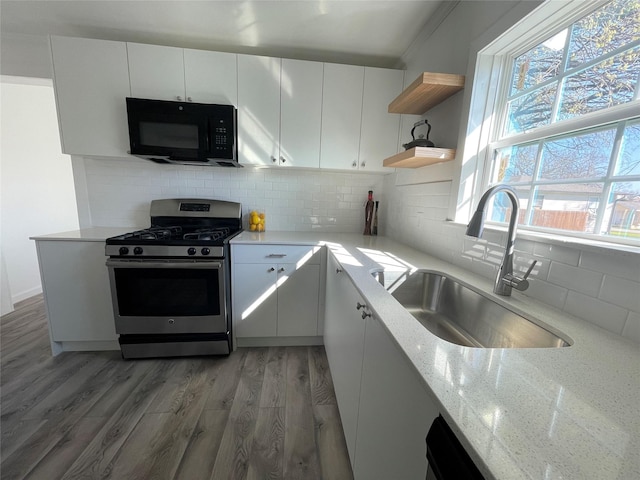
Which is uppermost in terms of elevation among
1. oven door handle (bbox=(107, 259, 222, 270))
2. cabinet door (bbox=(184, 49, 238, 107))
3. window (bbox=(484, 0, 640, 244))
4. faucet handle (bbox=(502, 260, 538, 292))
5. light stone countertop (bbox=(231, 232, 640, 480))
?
cabinet door (bbox=(184, 49, 238, 107))

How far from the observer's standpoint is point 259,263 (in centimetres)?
200

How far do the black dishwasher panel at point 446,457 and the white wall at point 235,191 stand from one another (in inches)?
86.1

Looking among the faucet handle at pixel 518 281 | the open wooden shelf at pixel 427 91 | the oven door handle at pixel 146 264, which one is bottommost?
the oven door handle at pixel 146 264

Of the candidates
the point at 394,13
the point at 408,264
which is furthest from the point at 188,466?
the point at 394,13

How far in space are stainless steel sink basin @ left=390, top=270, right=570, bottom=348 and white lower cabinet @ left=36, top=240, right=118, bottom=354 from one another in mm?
2143

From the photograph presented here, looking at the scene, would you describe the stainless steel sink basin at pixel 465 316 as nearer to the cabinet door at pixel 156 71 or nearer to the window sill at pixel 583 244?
the window sill at pixel 583 244

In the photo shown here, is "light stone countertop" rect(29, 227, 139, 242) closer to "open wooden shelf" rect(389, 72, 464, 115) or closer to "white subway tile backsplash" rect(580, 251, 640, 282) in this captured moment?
"open wooden shelf" rect(389, 72, 464, 115)

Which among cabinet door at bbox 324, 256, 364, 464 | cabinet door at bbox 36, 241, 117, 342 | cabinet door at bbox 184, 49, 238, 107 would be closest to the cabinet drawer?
cabinet door at bbox 324, 256, 364, 464

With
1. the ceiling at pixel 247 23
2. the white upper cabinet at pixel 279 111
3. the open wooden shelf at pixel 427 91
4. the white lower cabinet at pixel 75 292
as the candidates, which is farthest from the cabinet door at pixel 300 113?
the white lower cabinet at pixel 75 292

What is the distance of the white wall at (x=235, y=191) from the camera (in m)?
2.33

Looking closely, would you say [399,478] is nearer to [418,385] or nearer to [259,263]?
[418,385]

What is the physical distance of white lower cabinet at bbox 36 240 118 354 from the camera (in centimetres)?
186

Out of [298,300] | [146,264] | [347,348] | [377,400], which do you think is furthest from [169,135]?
[377,400]

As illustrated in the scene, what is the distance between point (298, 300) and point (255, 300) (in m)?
0.35
